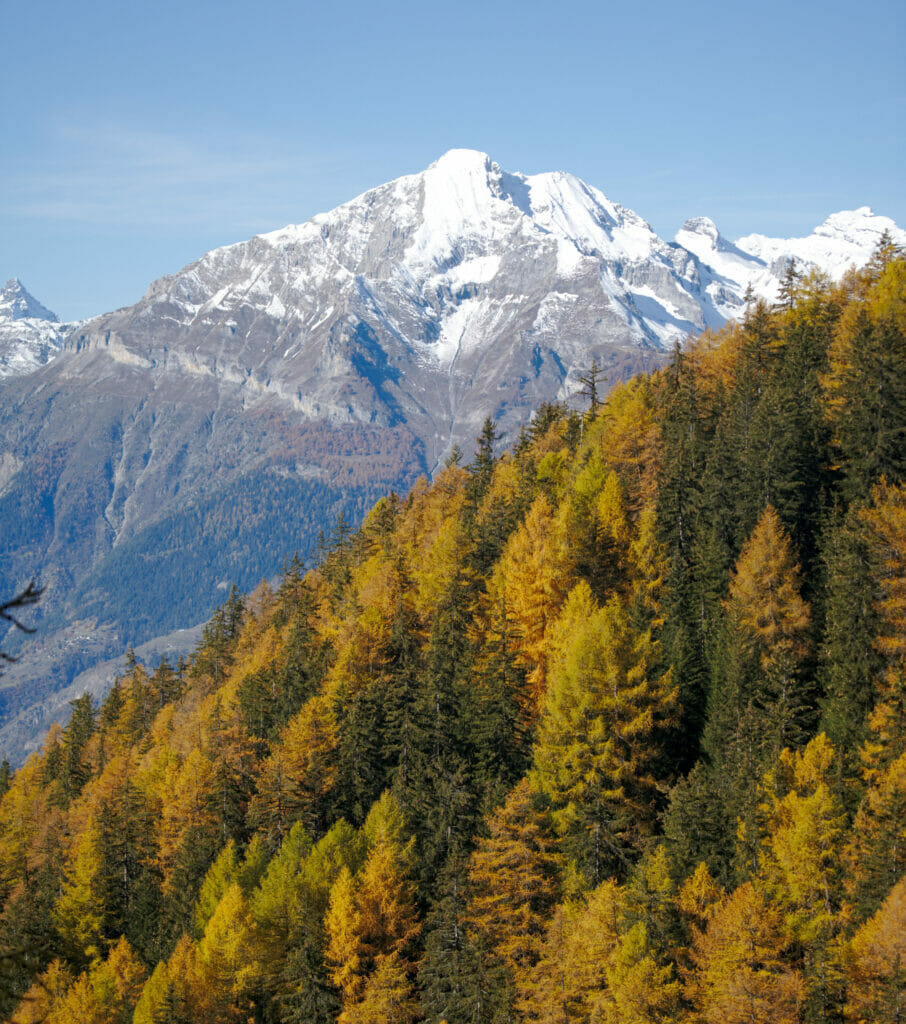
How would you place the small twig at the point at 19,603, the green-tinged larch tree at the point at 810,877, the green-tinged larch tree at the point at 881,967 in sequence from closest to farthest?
1. the small twig at the point at 19,603
2. the green-tinged larch tree at the point at 881,967
3. the green-tinged larch tree at the point at 810,877

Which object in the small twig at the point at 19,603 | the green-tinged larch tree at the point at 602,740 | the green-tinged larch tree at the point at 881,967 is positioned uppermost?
the small twig at the point at 19,603

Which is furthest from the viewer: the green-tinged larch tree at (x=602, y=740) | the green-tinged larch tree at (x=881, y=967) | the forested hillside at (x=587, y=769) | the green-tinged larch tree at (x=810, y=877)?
the green-tinged larch tree at (x=602, y=740)

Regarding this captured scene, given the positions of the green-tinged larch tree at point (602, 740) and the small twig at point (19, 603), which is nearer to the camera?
the small twig at point (19, 603)

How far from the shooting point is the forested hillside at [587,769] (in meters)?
39.7

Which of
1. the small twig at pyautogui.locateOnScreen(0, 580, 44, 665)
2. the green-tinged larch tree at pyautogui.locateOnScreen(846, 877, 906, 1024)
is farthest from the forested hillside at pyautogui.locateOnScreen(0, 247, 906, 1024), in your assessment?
the small twig at pyautogui.locateOnScreen(0, 580, 44, 665)

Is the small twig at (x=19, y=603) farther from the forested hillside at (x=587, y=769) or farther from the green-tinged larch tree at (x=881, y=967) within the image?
the green-tinged larch tree at (x=881, y=967)

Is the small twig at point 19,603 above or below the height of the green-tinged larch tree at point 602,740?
above

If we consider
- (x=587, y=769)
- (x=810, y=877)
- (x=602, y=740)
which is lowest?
(x=810, y=877)

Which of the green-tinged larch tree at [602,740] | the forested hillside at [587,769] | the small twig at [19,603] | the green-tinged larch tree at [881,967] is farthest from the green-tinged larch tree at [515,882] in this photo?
the small twig at [19,603]

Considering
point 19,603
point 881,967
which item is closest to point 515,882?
point 881,967

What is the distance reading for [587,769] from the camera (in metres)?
48.6

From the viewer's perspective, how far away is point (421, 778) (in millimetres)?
54469

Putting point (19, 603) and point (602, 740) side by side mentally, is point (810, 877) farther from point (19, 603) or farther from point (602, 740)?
point (19, 603)

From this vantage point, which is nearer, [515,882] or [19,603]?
[19,603]
